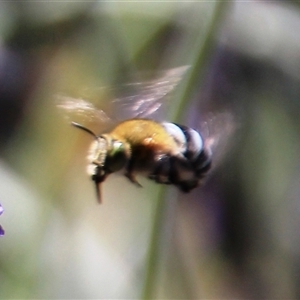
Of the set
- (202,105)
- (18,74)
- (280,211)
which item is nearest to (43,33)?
(18,74)

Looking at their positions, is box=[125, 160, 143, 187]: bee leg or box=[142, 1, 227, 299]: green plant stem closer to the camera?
box=[125, 160, 143, 187]: bee leg

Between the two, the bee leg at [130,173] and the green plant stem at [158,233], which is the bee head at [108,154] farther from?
the green plant stem at [158,233]

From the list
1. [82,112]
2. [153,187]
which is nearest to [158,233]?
[153,187]

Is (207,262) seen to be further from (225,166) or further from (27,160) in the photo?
(27,160)

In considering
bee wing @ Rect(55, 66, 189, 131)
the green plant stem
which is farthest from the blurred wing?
the green plant stem

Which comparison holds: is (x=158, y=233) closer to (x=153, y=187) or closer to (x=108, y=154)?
(x=153, y=187)

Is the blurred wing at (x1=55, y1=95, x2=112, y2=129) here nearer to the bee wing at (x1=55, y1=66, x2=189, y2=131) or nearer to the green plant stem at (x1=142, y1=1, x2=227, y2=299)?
the bee wing at (x1=55, y1=66, x2=189, y2=131)
